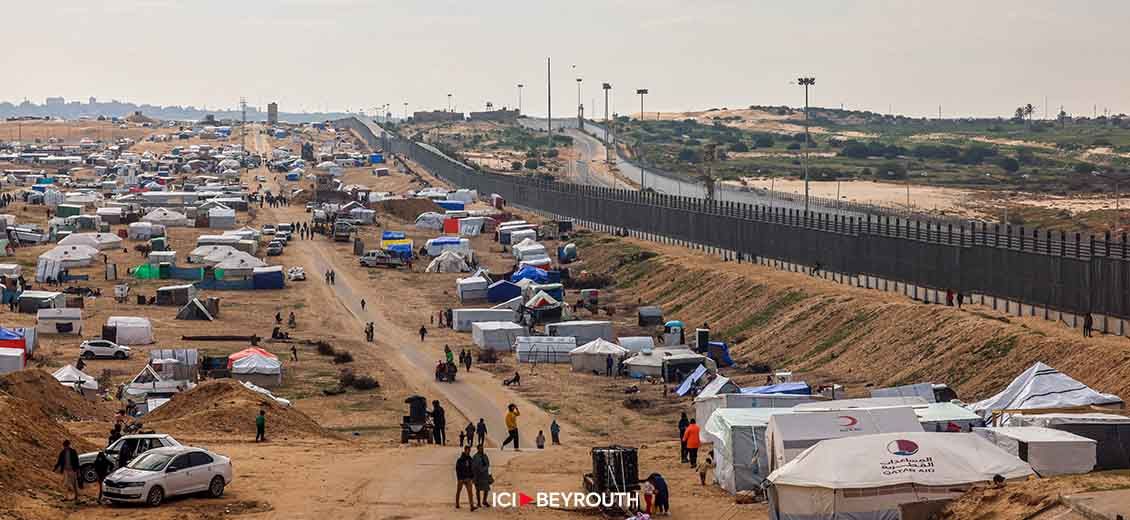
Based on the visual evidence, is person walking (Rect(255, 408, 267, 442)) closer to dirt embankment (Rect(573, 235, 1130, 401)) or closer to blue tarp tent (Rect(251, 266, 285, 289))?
dirt embankment (Rect(573, 235, 1130, 401))

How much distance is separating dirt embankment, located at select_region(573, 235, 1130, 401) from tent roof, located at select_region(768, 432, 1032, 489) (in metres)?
14.2

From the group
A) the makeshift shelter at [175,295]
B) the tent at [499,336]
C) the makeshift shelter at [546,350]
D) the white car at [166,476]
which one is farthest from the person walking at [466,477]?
the makeshift shelter at [175,295]

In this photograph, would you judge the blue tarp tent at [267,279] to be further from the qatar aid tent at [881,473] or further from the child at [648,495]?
the qatar aid tent at [881,473]

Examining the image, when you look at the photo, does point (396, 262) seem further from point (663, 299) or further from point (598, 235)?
point (663, 299)

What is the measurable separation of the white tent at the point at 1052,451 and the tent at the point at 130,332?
129 feet

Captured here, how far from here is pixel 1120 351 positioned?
126 ft

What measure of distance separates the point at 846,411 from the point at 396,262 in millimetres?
68872

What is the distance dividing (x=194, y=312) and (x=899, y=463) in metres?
50.0

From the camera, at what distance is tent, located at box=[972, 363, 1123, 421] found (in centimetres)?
3203

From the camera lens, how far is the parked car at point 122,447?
27.9 m

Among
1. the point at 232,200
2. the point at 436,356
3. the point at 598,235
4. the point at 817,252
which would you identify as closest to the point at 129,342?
the point at 436,356

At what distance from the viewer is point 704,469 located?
97.6 feet

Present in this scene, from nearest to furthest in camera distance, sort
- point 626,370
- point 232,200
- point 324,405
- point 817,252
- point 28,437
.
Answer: point 28,437 < point 324,405 < point 626,370 < point 817,252 < point 232,200

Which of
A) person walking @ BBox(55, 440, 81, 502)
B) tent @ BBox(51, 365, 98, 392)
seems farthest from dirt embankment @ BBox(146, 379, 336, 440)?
person walking @ BBox(55, 440, 81, 502)
